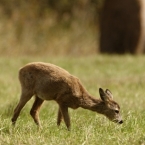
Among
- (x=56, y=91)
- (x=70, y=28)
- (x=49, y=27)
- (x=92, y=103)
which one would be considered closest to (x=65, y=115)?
(x=56, y=91)

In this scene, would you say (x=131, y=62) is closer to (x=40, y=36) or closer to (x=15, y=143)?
(x=40, y=36)

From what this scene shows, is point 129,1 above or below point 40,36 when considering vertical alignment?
above

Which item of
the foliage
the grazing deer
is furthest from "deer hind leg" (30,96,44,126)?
the foliage

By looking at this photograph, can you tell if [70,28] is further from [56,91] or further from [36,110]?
[56,91]

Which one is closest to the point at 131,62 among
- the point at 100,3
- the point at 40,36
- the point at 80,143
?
the point at 40,36

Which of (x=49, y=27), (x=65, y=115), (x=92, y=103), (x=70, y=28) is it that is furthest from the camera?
(x=70, y=28)

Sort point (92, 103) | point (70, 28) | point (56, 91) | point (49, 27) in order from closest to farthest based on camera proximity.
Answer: point (56, 91), point (92, 103), point (49, 27), point (70, 28)

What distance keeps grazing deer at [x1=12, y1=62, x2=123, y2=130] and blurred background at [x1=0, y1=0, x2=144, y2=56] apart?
1304 centimetres

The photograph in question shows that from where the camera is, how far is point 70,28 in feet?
77.8

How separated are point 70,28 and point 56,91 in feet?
52.9

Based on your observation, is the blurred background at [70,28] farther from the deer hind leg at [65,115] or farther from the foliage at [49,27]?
the deer hind leg at [65,115]

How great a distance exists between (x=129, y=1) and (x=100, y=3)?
206 inches

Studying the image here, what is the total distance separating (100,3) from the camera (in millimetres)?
26219

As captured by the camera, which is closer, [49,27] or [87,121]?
[87,121]
